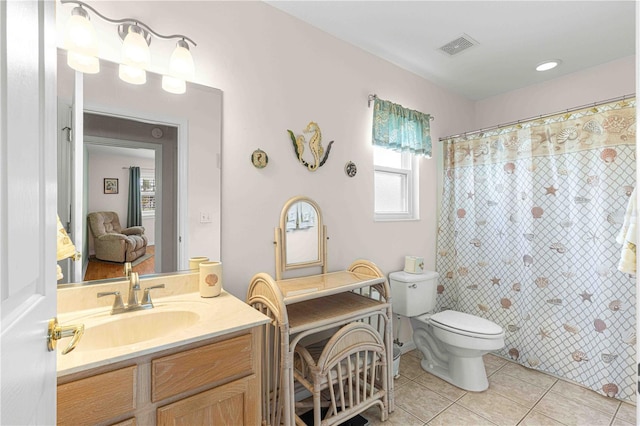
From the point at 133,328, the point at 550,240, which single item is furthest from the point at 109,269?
the point at 550,240

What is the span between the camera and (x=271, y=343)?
182cm

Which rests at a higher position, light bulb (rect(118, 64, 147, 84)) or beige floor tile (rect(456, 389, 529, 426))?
light bulb (rect(118, 64, 147, 84))

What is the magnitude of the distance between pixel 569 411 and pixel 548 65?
258 cm

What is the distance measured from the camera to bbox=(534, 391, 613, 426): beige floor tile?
175 cm

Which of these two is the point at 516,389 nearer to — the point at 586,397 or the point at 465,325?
the point at 586,397

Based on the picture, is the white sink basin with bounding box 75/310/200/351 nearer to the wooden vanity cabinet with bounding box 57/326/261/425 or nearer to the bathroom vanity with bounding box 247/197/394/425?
the wooden vanity cabinet with bounding box 57/326/261/425

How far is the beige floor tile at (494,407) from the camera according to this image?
1.77 m

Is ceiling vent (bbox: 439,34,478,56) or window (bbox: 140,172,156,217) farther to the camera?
ceiling vent (bbox: 439,34,478,56)

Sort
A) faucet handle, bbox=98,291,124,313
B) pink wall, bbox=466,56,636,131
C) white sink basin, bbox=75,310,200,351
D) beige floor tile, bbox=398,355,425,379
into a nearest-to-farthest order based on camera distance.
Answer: white sink basin, bbox=75,310,200,351
faucet handle, bbox=98,291,124,313
beige floor tile, bbox=398,355,425,379
pink wall, bbox=466,56,636,131

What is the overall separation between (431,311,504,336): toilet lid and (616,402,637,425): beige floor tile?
2.49ft

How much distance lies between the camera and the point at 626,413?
1822 mm

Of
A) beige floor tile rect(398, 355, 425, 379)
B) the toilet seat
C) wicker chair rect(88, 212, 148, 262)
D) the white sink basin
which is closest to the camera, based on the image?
the white sink basin

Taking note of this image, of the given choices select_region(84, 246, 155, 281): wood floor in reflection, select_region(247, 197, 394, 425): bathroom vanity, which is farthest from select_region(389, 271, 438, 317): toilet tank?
select_region(84, 246, 155, 281): wood floor in reflection

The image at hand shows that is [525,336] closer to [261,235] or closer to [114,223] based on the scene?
Result: [261,235]
